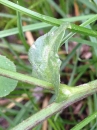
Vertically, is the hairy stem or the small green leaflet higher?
the small green leaflet

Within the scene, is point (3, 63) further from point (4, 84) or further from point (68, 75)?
point (68, 75)

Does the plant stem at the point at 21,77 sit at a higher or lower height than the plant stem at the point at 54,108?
higher

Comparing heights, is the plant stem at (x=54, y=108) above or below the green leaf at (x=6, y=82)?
below

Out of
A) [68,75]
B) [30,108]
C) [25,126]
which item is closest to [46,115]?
[25,126]

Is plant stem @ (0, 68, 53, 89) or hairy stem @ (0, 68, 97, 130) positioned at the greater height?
plant stem @ (0, 68, 53, 89)

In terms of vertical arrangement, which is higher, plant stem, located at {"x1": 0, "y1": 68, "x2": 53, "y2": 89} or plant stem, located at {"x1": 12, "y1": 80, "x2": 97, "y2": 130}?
plant stem, located at {"x1": 0, "y1": 68, "x2": 53, "y2": 89}
